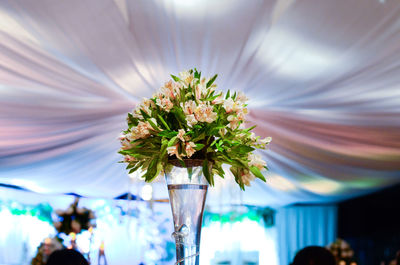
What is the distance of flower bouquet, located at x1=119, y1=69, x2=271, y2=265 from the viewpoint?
4.49 feet

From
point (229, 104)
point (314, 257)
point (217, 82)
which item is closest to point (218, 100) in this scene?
point (229, 104)

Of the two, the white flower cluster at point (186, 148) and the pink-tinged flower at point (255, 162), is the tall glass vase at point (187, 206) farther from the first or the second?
the pink-tinged flower at point (255, 162)

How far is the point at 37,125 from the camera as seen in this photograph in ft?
14.2

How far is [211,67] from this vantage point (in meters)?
3.41

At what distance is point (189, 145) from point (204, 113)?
12 centimetres

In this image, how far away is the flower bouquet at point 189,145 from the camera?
137 centimetres

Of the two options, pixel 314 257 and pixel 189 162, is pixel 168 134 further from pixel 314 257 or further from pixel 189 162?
pixel 314 257

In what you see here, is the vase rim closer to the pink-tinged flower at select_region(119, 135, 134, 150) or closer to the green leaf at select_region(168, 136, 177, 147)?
the green leaf at select_region(168, 136, 177, 147)

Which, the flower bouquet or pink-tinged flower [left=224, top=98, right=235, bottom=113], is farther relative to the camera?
pink-tinged flower [left=224, top=98, right=235, bottom=113]

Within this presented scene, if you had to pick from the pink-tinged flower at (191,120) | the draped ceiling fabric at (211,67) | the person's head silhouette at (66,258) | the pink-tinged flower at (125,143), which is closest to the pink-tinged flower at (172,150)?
the pink-tinged flower at (191,120)

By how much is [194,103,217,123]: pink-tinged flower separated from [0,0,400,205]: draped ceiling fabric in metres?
1.28

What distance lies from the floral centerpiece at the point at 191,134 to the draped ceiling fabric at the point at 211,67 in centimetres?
117

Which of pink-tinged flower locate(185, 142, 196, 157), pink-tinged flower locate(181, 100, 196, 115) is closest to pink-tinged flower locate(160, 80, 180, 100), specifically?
pink-tinged flower locate(181, 100, 196, 115)

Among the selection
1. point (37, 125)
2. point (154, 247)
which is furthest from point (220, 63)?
point (154, 247)
